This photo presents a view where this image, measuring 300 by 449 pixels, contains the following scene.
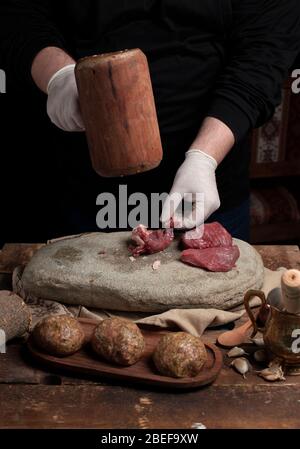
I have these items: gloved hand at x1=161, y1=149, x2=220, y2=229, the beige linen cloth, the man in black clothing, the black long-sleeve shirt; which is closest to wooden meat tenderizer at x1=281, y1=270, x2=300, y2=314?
the beige linen cloth

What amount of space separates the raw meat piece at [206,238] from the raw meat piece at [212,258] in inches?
0.9

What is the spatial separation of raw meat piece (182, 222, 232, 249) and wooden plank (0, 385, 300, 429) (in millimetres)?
629

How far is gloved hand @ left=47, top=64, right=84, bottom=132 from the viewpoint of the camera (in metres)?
2.16

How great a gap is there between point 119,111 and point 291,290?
26.8 inches

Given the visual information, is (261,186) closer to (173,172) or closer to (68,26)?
(173,172)

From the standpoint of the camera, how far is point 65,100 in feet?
7.12

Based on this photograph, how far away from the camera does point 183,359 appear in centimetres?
169

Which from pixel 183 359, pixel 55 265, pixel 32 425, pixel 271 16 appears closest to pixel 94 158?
pixel 55 265

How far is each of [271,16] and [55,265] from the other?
3.96ft

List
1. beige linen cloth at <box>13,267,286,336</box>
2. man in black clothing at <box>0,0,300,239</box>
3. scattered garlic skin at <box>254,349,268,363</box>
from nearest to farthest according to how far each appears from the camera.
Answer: scattered garlic skin at <box>254,349,268,363</box>, beige linen cloth at <box>13,267,286,336</box>, man in black clothing at <box>0,0,300,239</box>

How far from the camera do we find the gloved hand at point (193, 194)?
2.26 meters

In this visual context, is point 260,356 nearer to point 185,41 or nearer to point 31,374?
point 31,374

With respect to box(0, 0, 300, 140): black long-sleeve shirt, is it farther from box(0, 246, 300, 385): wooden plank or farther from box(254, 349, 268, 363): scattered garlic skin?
box(0, 246, 300, 385): wooden plank

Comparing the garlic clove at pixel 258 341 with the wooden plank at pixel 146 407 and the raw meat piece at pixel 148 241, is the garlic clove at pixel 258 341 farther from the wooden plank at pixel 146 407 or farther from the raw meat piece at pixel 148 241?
the raw meat piece at pixel 148 241
